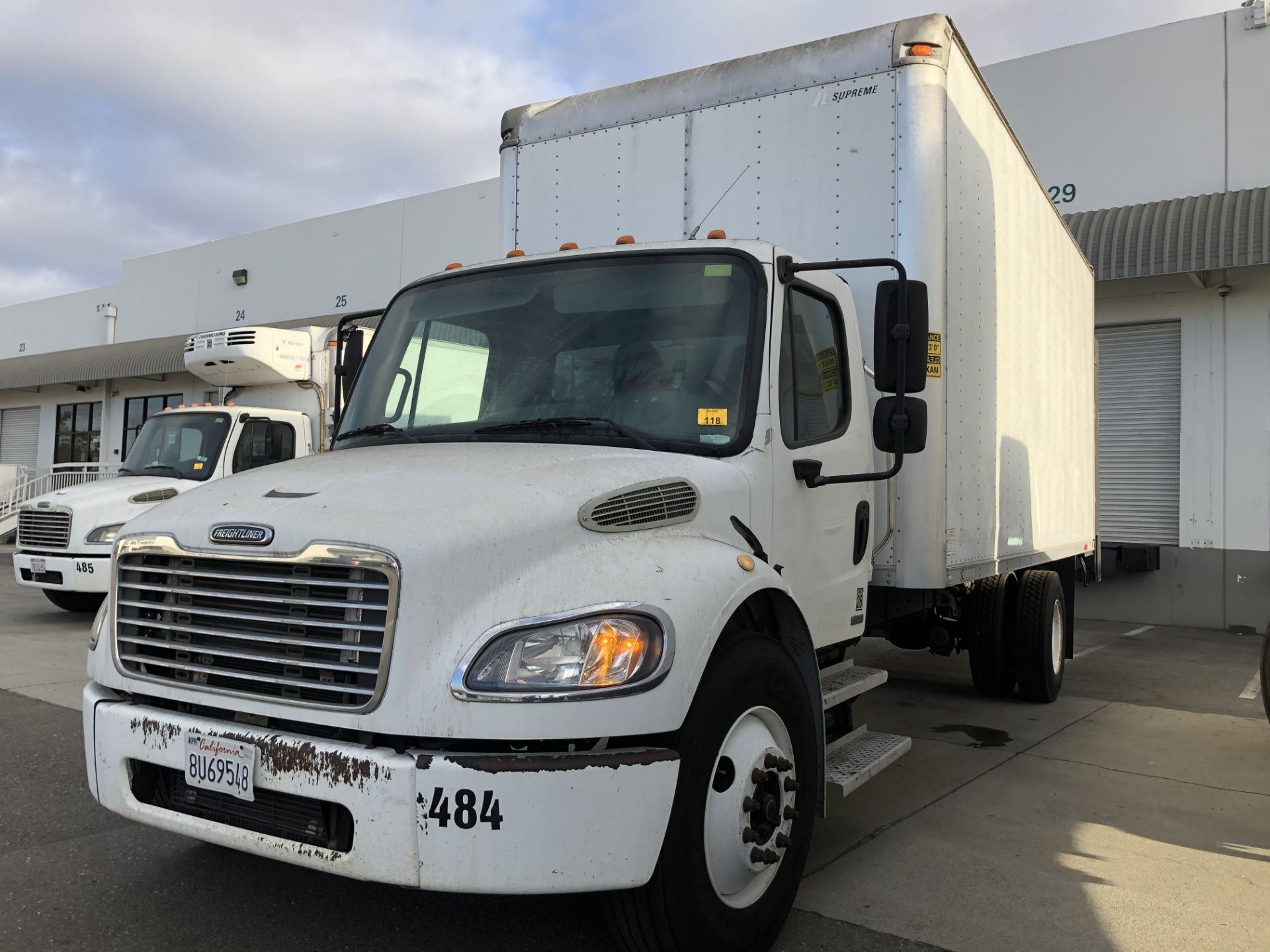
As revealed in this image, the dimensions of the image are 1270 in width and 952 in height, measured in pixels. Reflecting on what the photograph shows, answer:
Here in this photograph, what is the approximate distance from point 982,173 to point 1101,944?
4.08 metres

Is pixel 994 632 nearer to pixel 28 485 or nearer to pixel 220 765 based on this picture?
pixel 220 765

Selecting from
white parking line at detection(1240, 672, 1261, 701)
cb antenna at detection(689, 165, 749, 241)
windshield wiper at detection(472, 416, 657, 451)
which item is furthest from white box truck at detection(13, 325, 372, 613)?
white parking line at detection(1240, 672, 1261, 701)

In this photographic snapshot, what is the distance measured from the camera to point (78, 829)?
4.48 metres

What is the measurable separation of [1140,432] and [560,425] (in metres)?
13.2

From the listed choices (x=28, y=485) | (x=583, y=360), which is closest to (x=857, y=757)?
(x=583, y=360)

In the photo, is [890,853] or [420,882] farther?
[890,853]

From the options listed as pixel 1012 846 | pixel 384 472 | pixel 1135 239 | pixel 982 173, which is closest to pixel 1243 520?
pixel 1135 239

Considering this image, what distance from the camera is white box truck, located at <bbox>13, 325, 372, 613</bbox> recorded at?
11.0 meters

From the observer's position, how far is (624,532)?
3.09 metres

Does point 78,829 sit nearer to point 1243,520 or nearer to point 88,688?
point 88,688

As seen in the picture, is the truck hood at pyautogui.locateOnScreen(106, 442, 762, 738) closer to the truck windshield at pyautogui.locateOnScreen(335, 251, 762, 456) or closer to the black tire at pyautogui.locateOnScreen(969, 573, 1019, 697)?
the truck windshield at pyautogui.locateOnScreen(335, 251, 762, 456)

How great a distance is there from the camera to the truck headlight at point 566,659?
2.64 meters

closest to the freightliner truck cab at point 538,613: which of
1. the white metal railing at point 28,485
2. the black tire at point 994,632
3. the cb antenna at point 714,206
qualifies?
the cb antenna at point 714,206

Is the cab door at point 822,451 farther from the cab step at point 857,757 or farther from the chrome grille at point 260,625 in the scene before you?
the chrome grille at point 260,625
